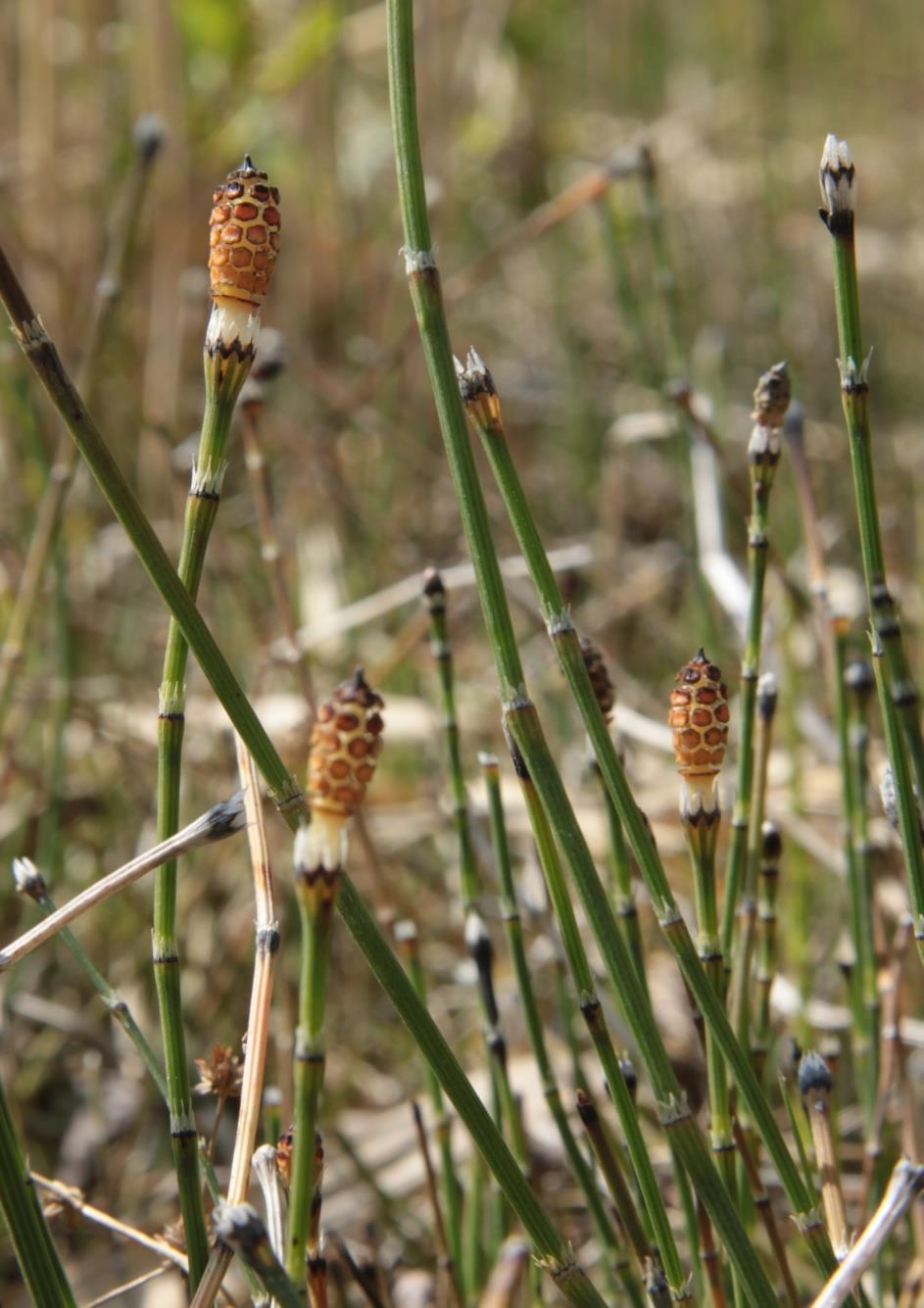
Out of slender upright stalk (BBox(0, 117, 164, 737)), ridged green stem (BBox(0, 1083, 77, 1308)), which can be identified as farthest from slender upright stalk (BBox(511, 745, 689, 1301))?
slender upright stalk (BBox(0, 117, 164, 737))

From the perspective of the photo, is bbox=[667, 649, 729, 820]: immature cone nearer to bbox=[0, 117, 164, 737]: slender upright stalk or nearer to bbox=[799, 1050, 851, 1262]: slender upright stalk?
bbox=[799, 1050, 851, 1262]: slender upright stalk

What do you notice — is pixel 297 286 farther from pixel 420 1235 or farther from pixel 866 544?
pixel 866 544

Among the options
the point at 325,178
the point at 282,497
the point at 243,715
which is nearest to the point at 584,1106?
the point at 243,715

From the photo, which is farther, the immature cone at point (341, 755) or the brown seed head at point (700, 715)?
the brown seed head at point (700, 715)

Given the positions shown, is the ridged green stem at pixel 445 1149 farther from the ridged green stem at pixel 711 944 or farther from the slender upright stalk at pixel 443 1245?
the ridged green stem at pixel 711 944

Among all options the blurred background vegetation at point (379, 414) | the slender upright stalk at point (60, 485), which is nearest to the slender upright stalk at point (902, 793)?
the blurred background vegetation at point (379, 414)
